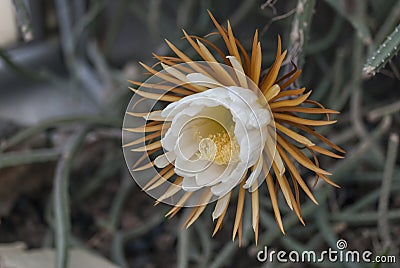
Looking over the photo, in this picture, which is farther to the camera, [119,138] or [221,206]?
[119,138]

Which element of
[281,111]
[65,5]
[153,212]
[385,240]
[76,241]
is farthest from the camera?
[65,5]

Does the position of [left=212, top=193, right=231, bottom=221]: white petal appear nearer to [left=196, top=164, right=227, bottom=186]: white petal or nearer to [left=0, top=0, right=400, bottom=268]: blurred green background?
[left=196, top=164, right=227, bottom=186]: white petal

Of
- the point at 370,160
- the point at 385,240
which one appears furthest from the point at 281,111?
the point at 370,160

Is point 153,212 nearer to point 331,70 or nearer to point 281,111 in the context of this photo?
point 331,70

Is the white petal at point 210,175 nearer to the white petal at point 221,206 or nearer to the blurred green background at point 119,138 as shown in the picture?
the white petal at point 221,206

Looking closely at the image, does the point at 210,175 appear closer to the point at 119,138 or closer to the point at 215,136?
the point at 215,136

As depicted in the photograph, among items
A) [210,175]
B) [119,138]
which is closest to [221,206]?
[210,175]

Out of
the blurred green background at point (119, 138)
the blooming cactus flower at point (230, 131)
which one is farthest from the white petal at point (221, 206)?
the blurred green background at point (119, 138)

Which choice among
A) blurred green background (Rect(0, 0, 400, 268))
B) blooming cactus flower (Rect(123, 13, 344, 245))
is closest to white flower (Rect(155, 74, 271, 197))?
blooming cactus flower (Rect(123, 13, 344, 245))
